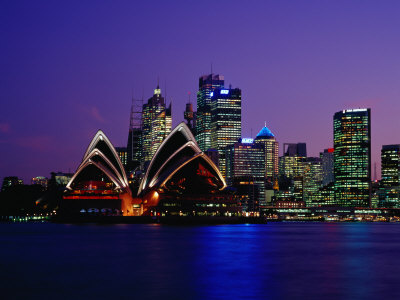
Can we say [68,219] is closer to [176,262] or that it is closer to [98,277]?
[176,262]

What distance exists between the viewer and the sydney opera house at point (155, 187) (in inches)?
5349

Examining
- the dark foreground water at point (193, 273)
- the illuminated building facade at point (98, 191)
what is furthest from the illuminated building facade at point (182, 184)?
the dark foreground water at point (193, 273)

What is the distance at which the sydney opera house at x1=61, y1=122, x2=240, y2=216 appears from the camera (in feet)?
446

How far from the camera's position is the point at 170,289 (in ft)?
117

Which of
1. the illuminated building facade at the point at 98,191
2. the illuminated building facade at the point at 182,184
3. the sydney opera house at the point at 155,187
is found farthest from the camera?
the illuminated building facade at the point at 98,191

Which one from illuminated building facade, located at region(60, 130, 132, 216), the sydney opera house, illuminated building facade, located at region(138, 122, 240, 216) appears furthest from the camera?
illuminated building facade, located at region(60, 130, 132, 216)

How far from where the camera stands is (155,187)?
140375mm

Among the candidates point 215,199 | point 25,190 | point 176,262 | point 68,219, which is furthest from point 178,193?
point 176,262

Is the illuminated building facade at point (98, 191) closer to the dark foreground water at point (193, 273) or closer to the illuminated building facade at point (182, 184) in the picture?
the illuminated building facade at point (182, 184)

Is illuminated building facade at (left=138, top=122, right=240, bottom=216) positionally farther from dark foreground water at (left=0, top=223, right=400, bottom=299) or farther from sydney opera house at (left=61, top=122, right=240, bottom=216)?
dark foreground water at (left=0, top=223, right=400, bottom=299)

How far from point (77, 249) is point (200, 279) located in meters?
25.6

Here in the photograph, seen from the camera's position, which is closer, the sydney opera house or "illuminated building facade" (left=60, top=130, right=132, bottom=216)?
the sydney opera house

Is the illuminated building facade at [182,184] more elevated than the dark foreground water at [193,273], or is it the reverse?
the illuminated building facade at [182,184]

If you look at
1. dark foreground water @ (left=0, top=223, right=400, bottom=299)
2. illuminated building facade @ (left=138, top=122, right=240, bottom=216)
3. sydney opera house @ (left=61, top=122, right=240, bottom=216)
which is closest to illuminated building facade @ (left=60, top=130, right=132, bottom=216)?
sydney opera house @ (left=61, top=122, right=240, bottom=216)
